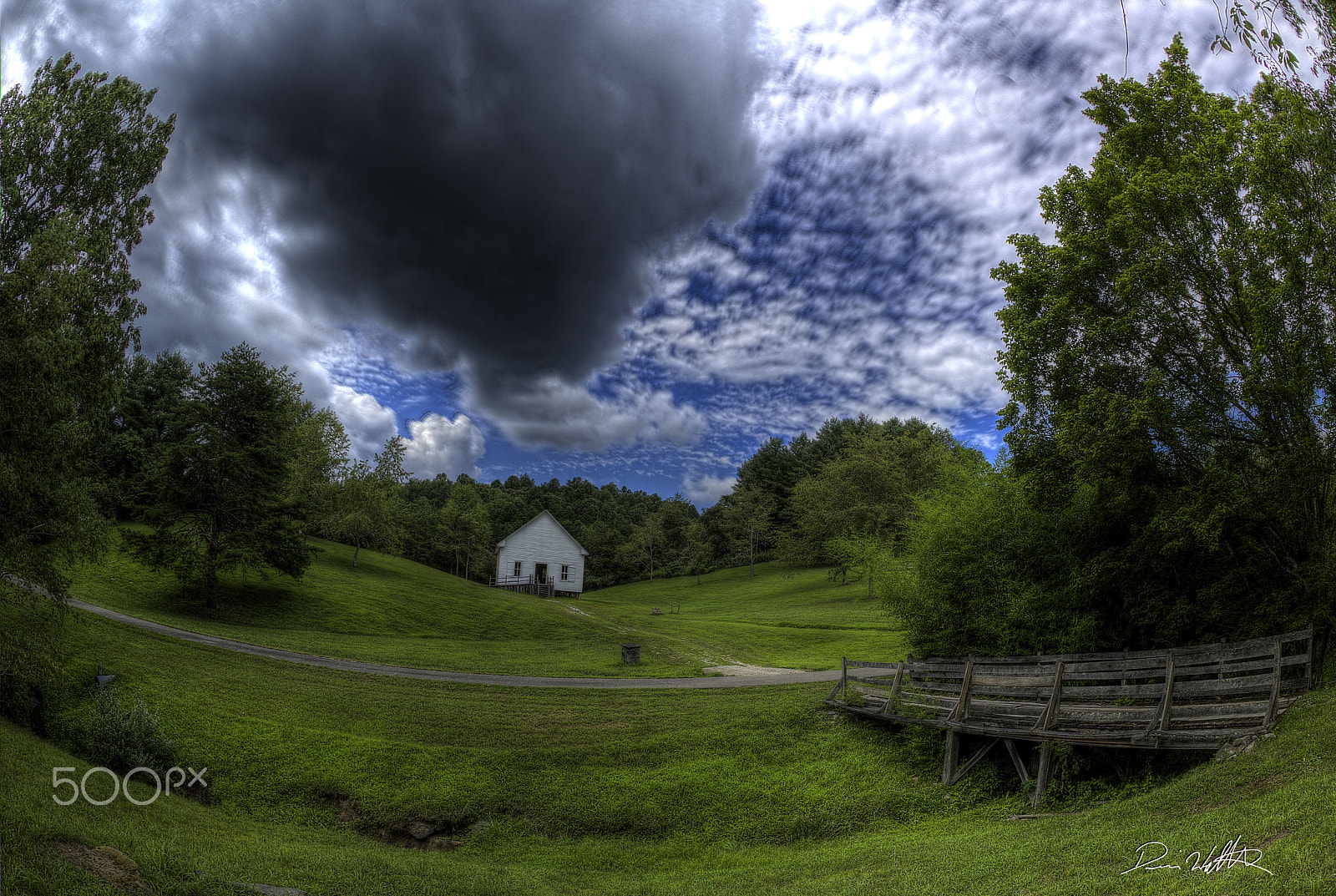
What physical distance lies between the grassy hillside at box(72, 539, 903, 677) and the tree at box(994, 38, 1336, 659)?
1563 cm

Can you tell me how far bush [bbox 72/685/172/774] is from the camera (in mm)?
12117

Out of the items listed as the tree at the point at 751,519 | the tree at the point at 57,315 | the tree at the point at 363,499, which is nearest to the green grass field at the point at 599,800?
the tree at the point at 57,315

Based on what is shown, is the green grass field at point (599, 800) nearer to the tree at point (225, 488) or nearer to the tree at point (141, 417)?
the tree at point (225, 488)

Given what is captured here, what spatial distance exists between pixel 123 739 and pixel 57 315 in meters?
8.34

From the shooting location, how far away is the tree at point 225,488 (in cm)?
3025

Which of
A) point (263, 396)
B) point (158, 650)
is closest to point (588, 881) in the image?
point (158, 650)

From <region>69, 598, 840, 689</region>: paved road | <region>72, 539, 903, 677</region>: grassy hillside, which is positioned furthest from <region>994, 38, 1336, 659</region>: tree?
<region>72, 539, 903, 677</region>: grassy hillside

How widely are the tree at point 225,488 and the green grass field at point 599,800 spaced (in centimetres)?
1089

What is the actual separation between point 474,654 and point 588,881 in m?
19.1

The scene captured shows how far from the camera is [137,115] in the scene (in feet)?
46.3

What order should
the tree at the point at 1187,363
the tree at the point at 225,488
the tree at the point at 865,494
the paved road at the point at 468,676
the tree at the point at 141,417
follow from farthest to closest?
the tree at the point at 865,494 < the tree at the point at 141,417 < the tree at the point at 225,488 < the paved road at the point at 468,676 < the tree at the point at 1187,363
